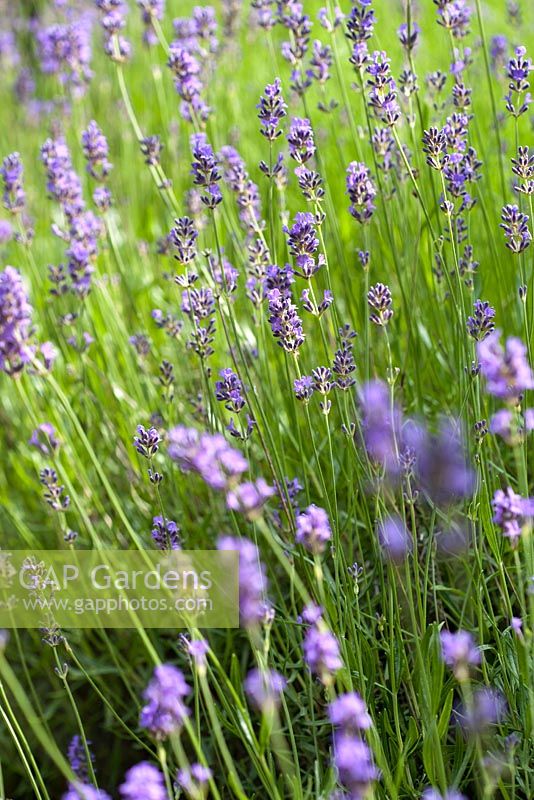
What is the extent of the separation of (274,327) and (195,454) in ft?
1.87

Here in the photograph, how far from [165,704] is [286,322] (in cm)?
82

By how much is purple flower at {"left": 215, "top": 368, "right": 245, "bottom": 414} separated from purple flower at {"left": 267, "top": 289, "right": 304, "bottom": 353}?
0.17 meters

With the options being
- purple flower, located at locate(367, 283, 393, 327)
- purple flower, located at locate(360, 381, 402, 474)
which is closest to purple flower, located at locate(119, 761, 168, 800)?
purple flower, located at locate(360, 381, 402, 474)

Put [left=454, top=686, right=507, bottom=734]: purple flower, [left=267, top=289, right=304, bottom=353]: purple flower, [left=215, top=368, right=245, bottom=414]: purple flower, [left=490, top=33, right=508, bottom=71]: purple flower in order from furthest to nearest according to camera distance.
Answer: [left=490, top=33, right=508, bottom=71]: purple flower < [left=215, top=368, right=245, bottom=414]: purple flower < [left=267, top=289, right=304, bottom=353]: purple flower < [left=454, top=686, right=507, bottom=734]: purple flower

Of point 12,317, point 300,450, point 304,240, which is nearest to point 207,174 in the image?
point 304,240

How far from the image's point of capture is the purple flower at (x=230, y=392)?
6.36ft

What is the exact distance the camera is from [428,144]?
76.9 inches

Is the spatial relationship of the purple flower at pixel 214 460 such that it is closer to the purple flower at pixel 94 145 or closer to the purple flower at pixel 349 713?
the purple flower at pixel 349 713

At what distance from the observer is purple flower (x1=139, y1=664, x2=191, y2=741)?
131 centimetres

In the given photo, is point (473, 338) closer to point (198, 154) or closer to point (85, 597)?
point (198, 154)

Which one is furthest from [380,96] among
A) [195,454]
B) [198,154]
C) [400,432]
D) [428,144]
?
[195,454]

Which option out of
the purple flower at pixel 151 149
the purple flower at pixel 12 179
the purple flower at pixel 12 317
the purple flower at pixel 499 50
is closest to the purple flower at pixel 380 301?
the purple flower at pixel 12 317

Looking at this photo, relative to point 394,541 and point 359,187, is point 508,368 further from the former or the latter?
point 359,187

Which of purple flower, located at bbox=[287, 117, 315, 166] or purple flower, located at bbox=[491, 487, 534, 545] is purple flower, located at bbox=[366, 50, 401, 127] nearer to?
purple flower, located at bbox=[287, 117, 315, 166]
